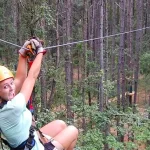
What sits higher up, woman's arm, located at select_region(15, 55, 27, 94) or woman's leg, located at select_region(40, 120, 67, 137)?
woman's arm, located at select_region(15, 55, 27, 94)

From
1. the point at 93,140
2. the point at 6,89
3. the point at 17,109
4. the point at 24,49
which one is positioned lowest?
the point at 93,140

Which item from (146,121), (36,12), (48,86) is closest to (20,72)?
(36,12)

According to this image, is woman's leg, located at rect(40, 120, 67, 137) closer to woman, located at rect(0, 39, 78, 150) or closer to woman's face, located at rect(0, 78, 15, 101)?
woman, located at rect(0, 39, 78, 150)

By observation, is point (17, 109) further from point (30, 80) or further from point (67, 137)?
point (67, 137)

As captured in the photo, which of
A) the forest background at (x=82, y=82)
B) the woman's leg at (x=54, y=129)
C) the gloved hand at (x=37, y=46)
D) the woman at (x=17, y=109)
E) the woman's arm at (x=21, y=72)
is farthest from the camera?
the forest background at (x=82, y=82)

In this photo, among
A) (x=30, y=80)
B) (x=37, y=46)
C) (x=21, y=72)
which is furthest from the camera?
(x=21, y=72)

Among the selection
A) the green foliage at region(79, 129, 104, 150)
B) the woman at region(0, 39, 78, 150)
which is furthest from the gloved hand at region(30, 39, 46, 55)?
the green foliage at region(79, 129, 104, 150)

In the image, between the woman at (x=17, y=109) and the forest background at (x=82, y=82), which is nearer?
the woman at (x=17, y=109)

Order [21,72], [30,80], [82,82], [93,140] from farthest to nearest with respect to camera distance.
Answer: [82,82], [93,140], [21,72], [30,80]

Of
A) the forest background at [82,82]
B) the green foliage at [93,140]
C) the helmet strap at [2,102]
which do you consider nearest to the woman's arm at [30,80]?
the helmet strap at [2,102]

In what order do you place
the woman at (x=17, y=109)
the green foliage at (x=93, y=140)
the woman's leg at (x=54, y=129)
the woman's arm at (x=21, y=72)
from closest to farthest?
the woman at (x=17, y=109)
the woman's arm at (x=21, y=72)
the woman's leg at (x=54, y=129)
the green foliage at (x=93, y=140)

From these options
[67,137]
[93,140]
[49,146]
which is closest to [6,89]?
[49,146]

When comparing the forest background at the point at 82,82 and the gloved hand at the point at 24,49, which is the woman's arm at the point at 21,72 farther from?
the forest background at the point at 82,82

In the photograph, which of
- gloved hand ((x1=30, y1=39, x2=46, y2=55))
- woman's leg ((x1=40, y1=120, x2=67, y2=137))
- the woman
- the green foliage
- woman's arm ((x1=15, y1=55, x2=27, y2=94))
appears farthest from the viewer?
the green foliage
